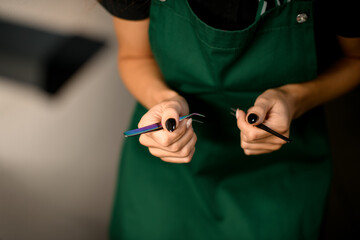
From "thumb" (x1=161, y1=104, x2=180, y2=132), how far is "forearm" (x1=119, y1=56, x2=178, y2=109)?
158 mm

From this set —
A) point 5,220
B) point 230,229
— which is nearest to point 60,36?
point 5,220

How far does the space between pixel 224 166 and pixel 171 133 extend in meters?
0.30

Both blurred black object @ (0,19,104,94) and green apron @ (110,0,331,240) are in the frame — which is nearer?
green apron @ (110,0,331,240)

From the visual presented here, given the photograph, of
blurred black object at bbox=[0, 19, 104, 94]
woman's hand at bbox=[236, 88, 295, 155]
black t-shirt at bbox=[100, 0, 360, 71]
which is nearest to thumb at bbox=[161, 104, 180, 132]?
woman's hand at bbox=[236, 88, 295, 155]

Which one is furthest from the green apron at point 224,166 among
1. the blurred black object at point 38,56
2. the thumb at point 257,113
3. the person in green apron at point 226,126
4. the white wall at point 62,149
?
the blurred black object at point 38,56

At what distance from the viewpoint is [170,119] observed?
624mm

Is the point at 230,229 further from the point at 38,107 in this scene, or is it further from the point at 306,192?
the point at 38,107

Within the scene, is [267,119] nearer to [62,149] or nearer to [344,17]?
→ [344,17]

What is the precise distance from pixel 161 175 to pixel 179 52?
36cm

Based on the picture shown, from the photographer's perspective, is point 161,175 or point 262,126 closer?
point 262,126

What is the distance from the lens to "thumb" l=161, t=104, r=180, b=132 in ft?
2.03

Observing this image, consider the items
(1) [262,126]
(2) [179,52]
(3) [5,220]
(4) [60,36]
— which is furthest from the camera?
(4) [60,36]

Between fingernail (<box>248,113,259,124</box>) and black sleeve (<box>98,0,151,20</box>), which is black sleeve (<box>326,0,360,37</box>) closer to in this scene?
fingernail (<box>248,113,259,124</box>)

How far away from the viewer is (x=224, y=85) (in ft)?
2.50
